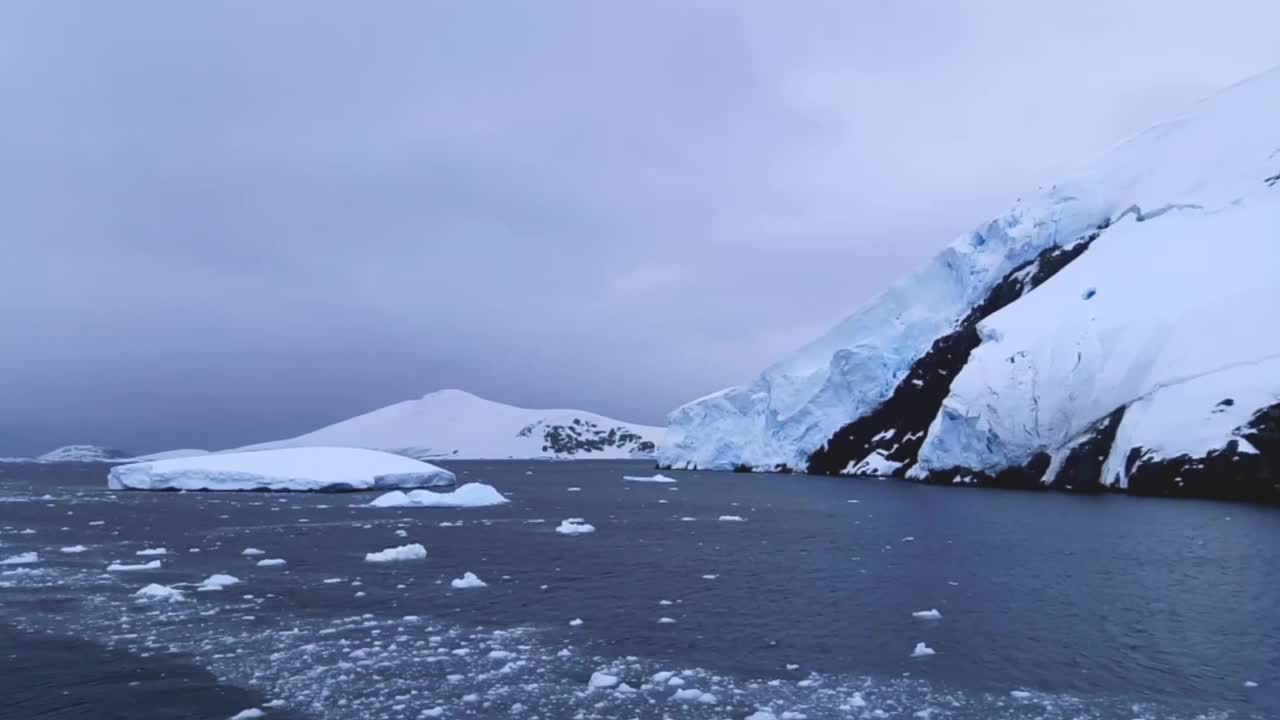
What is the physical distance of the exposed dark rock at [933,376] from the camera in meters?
62.5

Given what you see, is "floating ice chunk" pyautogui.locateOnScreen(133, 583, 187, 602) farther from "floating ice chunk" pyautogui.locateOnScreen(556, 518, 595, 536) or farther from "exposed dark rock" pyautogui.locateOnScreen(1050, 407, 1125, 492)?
"exposed dark rock" pyautogui.locateOnScreen(1050, 407, 1125, 492)

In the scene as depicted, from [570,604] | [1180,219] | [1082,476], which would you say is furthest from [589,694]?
[1180,219]

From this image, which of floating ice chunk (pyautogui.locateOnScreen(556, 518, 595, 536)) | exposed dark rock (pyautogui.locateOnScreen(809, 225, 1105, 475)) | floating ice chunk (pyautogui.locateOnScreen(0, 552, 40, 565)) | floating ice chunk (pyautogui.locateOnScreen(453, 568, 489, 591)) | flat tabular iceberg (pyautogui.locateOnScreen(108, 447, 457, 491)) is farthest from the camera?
exposed dark rock (pyautogui.locateOnScreen(809, 225, 1105, 475))

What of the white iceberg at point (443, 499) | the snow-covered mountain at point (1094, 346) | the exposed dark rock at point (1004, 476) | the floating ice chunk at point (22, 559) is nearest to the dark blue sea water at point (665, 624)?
the floating ice chunk at point (22, 559)

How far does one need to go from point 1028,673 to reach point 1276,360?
3703cm

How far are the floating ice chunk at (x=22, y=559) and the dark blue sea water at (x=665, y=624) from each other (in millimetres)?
547

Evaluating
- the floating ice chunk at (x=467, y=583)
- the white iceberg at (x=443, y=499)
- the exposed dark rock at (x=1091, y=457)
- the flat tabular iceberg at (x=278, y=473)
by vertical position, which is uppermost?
the exposed dark rock at (x=1091, y=457)

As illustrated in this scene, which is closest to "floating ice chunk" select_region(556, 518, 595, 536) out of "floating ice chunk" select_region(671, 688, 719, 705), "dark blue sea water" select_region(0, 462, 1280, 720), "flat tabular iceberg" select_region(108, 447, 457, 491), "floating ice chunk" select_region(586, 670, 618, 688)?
"dark blue sea water" select_region(0, 462, 1280, 720)

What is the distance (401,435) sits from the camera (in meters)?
197

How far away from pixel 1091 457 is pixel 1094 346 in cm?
629

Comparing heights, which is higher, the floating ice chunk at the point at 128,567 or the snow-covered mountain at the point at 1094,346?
the snow-covered mountain at the point at 1094,346

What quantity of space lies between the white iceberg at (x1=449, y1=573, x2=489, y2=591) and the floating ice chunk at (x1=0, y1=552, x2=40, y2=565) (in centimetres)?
1174

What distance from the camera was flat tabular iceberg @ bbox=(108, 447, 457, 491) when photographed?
2109 inches

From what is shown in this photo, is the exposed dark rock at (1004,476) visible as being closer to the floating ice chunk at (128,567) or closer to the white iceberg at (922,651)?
the white iceberg at (922,651)
